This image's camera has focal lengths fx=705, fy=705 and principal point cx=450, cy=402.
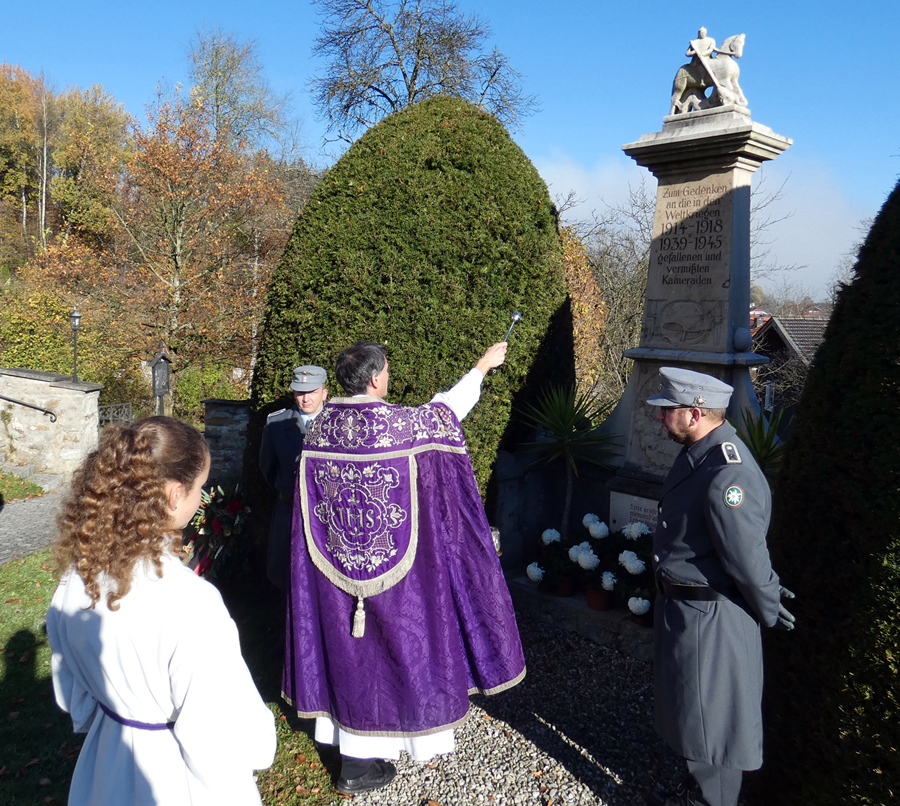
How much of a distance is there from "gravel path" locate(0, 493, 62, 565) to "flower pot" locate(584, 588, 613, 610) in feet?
16.1

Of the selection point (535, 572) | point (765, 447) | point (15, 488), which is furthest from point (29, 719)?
point (15, 488)

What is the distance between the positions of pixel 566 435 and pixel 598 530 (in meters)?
0.73

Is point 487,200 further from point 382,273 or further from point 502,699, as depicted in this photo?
point 502,699

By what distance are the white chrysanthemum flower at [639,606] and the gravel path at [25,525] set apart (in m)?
5.21

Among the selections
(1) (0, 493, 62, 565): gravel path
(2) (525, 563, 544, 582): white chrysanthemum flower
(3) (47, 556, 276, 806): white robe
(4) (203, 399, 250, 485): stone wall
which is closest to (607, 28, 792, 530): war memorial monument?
(2) (525, 563, 544, 582): white chrysanthemum flower

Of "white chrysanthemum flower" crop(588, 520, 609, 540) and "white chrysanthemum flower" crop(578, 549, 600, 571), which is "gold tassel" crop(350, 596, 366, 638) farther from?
"white chrysanthemum flower" crop(588, 520, 609, 540)

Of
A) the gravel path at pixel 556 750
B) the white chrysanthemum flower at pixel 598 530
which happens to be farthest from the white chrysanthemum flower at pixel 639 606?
the white chrysanthemum flower at pixel 598 530

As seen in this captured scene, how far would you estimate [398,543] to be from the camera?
3.01m

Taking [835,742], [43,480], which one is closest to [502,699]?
[835,742]

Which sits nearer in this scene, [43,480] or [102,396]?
[43,480]

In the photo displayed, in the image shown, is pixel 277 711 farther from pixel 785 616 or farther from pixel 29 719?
pixel 785 616

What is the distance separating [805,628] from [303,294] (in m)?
3.65

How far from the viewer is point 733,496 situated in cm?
248

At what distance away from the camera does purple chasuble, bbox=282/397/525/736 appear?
9.87ft
